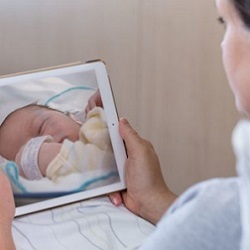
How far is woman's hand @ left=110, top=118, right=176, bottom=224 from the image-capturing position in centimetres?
93

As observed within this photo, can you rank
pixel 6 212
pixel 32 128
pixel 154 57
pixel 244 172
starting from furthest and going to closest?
pixel 154 57
pixel 32 128
pixel 6 212
pixel 244 172

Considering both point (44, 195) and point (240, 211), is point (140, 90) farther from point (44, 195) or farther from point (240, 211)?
point (240, 211)

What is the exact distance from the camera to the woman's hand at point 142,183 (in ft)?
3.06

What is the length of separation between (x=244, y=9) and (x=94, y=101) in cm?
52

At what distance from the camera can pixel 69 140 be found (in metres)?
0.89

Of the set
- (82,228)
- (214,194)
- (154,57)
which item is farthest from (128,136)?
(214,194)

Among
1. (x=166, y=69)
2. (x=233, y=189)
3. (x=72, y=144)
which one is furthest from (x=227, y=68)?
(x=166, y=69)

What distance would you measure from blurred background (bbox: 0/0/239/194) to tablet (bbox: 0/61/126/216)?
0.89ft

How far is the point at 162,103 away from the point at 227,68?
2.46ft

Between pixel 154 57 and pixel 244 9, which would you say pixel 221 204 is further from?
pixel 154 57

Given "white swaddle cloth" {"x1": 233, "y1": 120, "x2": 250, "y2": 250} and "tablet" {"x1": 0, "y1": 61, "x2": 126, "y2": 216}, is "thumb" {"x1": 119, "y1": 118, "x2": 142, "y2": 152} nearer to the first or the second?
"tablet" {"x1": 0, "y1": 61, "x2": 126, "y2": 216}

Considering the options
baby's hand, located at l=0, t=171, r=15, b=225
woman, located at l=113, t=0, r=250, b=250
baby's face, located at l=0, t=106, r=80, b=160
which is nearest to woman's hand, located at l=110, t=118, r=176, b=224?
baby's face, located at l=0, t=106, r=80, b=160

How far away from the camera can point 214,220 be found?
43 cm

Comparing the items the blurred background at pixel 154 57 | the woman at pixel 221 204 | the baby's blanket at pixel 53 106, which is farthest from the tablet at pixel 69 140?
the woman at pixel 221 204
